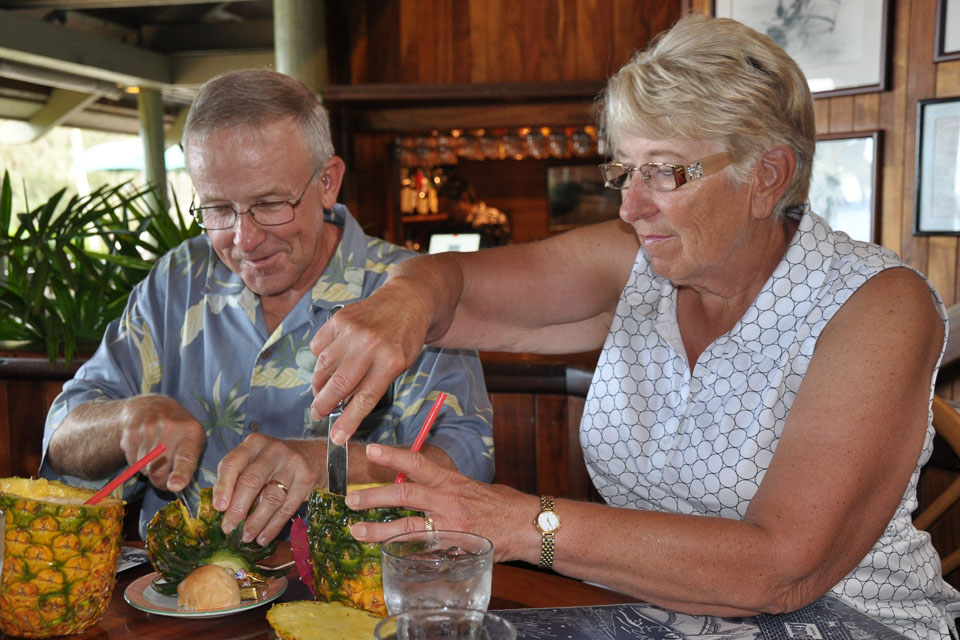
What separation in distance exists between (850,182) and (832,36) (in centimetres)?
62

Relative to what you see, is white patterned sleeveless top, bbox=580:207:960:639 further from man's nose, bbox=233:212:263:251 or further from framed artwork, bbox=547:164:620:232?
framed artwork, bbox=547:164:620:232

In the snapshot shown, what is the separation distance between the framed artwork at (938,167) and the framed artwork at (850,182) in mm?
198

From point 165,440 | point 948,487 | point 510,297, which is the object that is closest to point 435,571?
point 165,440

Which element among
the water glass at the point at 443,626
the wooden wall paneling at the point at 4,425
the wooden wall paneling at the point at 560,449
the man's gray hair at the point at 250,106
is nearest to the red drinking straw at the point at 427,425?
the water glass at the point at 443,626

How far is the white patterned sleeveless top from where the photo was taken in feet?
4.39

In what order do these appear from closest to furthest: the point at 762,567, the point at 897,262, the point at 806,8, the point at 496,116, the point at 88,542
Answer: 1. the point at 88,542
2. the point at 762,567
3. the point at 897,262
4. the point at 806,8
5. the point at 496,116

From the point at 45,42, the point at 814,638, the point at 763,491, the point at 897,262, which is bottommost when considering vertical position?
the point at 814,638

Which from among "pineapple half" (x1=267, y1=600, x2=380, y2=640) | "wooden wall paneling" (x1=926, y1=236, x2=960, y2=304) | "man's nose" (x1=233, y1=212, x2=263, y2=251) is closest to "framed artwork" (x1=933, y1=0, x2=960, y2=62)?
"wooden wall paneling" (x1=926, y1=236, x2=960, y2=304)

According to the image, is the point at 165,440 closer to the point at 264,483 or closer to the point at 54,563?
the point at 264,483

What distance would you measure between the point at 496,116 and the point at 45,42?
15.0ft

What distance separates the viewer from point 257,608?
1084mm

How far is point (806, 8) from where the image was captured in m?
3.99

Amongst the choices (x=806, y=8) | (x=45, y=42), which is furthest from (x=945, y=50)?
(x=45, y=42)

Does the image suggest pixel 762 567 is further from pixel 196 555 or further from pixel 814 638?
pixel 196 555
